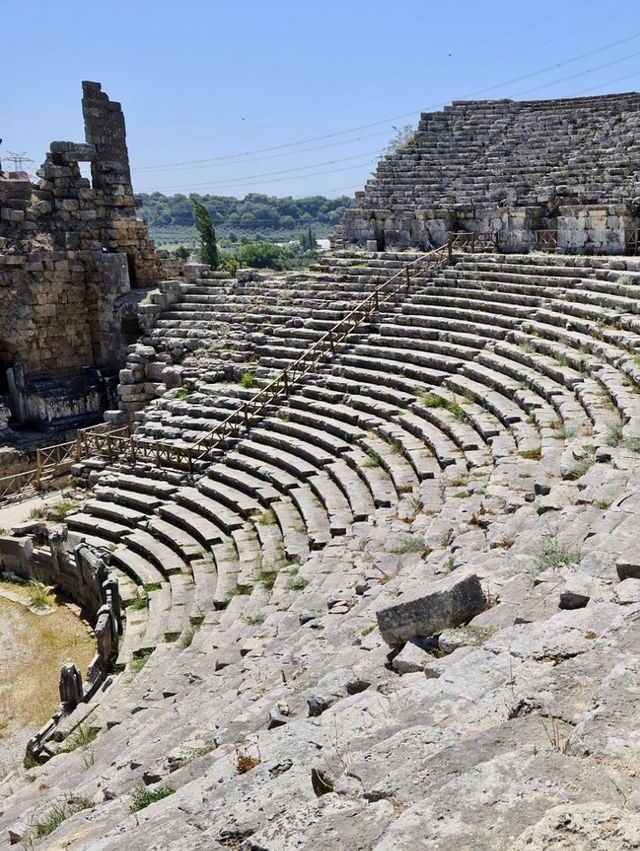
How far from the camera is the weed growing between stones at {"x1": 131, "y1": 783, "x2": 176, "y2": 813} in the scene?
4.86m

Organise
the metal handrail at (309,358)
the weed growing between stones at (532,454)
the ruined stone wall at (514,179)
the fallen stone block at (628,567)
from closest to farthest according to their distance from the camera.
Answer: the fallen stone block at (628,567), the weed growing between stones at (532,454), the metal handrail at (309,358), the ruined stone wall at (514,179)

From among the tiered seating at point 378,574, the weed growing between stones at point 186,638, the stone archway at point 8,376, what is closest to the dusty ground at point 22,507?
the tiered seating at point 378,574

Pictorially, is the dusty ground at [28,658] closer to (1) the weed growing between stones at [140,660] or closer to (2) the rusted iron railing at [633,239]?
(1) the weed growing between stones at [140,660]

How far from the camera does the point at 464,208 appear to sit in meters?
19.8

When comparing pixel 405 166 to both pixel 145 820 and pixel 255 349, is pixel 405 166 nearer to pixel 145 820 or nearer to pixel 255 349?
pixel 255 349

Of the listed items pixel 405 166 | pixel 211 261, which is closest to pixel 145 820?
pixel 405 166

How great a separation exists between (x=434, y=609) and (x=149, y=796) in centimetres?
207

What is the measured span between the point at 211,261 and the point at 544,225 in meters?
33.4

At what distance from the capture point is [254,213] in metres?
172

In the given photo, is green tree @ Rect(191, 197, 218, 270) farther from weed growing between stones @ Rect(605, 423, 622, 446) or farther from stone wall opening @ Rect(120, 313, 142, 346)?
weed growing between stones @ Rect(605, 423, 622, 446)

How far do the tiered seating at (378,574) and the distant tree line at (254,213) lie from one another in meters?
149

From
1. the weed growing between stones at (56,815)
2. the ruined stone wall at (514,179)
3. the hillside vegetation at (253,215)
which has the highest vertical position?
the hillside vegetation at (253,215)

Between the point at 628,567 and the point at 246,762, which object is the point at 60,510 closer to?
the point at 246,762

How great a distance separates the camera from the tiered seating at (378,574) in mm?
3822
